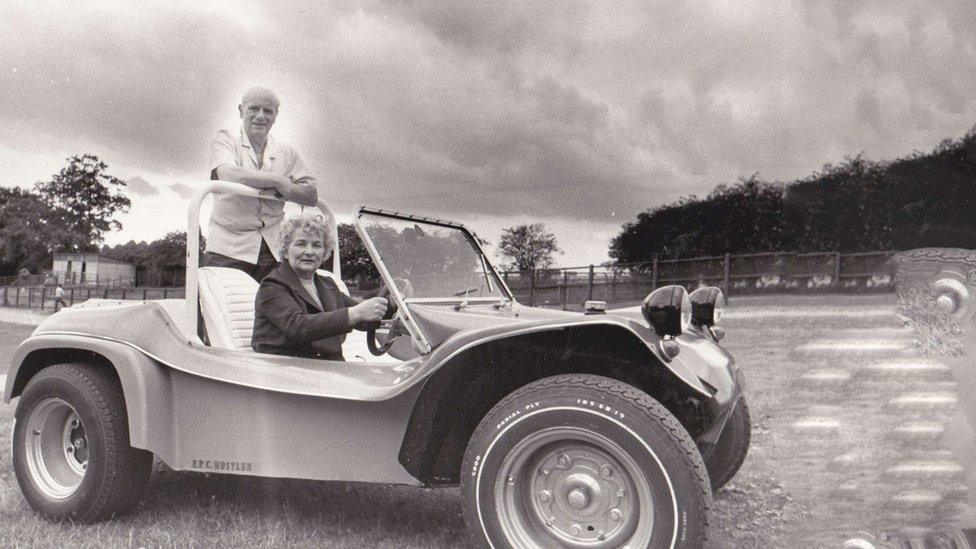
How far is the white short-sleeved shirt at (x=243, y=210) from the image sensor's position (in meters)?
3.02

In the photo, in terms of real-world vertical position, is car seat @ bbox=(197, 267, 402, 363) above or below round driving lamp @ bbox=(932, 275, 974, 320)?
below

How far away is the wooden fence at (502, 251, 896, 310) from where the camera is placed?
1841mm

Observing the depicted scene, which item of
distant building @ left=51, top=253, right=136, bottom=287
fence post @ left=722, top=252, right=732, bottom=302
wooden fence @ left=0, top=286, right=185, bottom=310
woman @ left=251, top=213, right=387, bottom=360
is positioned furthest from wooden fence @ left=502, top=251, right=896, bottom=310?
wooden fence @ left=0, top=286, right=185, bottom=310

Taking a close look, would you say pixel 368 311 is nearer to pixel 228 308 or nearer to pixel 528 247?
pixel 228 308

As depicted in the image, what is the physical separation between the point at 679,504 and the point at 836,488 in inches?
14.1

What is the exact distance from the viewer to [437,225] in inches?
118

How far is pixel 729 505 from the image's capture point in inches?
113

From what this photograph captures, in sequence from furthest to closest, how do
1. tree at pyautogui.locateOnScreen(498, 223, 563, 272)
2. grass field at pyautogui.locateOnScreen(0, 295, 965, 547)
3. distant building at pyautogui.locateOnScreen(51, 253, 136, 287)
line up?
distant building at pyautogui.locateOnScreen(51, 253, 136, 287) < tree at pyautogui.locateOnScreen(498, 223, 563, 272) < grass field at pyautogui.locateOnScreen(0, 295, 965, 547)

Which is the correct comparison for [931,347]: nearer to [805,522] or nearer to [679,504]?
[679,504]

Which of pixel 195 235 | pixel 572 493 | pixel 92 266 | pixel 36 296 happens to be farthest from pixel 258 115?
pixel 36 296

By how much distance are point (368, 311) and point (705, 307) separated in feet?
4.04

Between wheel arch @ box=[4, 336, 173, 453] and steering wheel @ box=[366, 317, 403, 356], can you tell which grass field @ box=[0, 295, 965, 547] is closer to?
wheel arch @ box=[4, 336, 173, 453]

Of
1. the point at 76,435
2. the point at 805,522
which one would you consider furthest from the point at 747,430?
the point at 76,435

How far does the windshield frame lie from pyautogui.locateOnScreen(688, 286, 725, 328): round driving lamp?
72 cm
